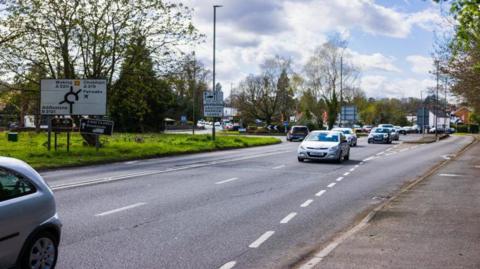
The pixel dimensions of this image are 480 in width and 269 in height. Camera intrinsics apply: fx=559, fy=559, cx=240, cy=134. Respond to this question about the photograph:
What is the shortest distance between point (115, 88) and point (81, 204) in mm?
20858

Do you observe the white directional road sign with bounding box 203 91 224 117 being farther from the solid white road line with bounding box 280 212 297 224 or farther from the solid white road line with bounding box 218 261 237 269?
the solid white road line with bounding box 218 261 237 269

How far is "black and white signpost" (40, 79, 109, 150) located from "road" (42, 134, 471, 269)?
25.0 feet

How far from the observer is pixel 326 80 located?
7388 cm

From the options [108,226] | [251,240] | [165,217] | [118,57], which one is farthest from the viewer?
[118,57]

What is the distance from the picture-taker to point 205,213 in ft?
32.5

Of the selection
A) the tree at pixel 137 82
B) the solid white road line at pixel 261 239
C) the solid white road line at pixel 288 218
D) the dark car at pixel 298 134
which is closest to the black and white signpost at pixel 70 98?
the tree at pixel 137 82

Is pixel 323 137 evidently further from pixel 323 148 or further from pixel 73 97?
pixel 73 97

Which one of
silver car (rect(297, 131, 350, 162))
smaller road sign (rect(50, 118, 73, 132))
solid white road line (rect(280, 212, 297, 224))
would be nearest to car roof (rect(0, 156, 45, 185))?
solid white road line (rect(280, 212, 297, 224))

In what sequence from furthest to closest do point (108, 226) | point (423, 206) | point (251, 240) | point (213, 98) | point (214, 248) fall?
point (213, 98), point (423, 206), point (108, 226), point (251, 240), point (214, 248)

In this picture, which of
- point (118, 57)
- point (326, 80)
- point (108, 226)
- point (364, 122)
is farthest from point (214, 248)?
point (364, 122)

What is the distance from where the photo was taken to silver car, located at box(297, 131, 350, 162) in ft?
75.3

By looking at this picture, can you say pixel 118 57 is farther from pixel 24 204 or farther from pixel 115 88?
pixel 24 204

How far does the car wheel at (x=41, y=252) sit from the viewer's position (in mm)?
5406

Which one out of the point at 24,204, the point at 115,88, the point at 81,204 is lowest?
the point at 81,204
